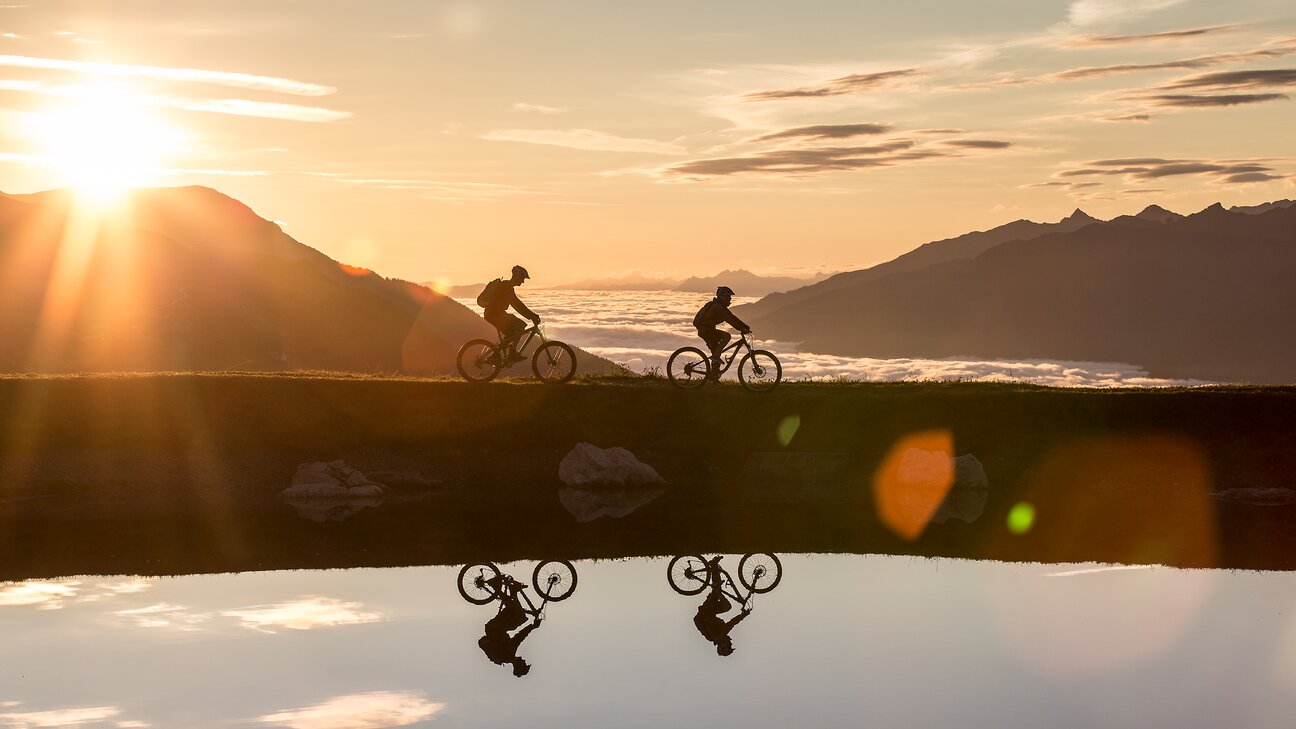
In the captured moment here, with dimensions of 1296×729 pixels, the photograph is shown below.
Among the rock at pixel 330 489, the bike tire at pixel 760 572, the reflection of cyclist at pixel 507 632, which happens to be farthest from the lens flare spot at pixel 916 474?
the reflection of cyclist at pixel 507 632

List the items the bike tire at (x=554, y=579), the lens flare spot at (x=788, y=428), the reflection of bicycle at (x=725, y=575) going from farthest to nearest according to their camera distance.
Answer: the lens flare spot at (x=788, y=428)
the reflection of bicycle at (x=725, y=575)
the bike tire at (x=554, y=579)

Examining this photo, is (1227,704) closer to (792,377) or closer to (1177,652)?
(1177,652)

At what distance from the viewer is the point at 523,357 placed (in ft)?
135

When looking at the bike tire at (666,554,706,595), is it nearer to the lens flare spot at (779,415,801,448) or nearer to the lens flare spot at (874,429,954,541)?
the lens flare spot at (874,429,954,541)

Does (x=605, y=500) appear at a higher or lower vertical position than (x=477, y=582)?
higher

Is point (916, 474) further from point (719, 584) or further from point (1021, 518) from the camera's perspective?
point (719, 584)

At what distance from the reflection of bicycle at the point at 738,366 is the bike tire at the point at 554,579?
12771 millimetres

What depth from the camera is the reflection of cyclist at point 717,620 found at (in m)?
22.8

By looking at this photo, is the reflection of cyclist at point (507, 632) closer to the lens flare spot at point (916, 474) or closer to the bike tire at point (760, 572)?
the bike tire at point (760, 572)

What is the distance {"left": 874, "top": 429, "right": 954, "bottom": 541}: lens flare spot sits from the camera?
41.1m

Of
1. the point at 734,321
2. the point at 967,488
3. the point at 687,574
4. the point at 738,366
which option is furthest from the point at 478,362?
the point at 967,488

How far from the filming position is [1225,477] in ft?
142

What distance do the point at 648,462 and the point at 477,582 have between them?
16.0m

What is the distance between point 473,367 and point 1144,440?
22.6 metres
